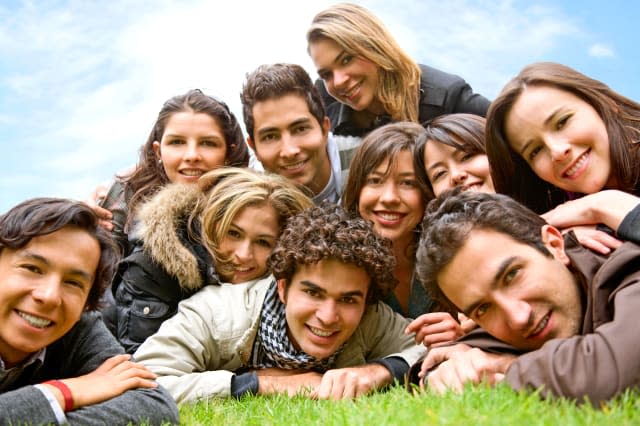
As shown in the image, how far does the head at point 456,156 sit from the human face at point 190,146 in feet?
7.40

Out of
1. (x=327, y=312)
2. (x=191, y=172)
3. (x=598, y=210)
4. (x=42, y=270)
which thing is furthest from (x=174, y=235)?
(x=598, y=210)

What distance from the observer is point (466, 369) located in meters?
3.75

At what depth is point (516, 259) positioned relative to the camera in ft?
12.1

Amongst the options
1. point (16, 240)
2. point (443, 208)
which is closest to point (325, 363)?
point (443, 208)

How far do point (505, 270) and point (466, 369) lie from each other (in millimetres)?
597

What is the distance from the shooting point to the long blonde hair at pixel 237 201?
582 centimetres

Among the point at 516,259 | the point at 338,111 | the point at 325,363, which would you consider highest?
the point at 338,111

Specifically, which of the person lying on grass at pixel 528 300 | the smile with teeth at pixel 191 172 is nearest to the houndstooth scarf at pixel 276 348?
the person lying on grass at pixel 528 300

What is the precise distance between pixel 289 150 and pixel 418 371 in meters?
2.88

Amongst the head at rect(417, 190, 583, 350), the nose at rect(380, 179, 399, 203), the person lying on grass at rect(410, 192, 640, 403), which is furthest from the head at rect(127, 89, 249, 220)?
the head at rect(417, 190, 583, 350)

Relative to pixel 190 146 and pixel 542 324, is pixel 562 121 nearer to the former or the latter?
pixel 542 324

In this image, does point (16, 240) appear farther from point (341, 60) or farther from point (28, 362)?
point (341, 60)

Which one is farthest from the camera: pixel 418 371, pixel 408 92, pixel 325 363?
pixel 408 92

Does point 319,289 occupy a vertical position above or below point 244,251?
below
